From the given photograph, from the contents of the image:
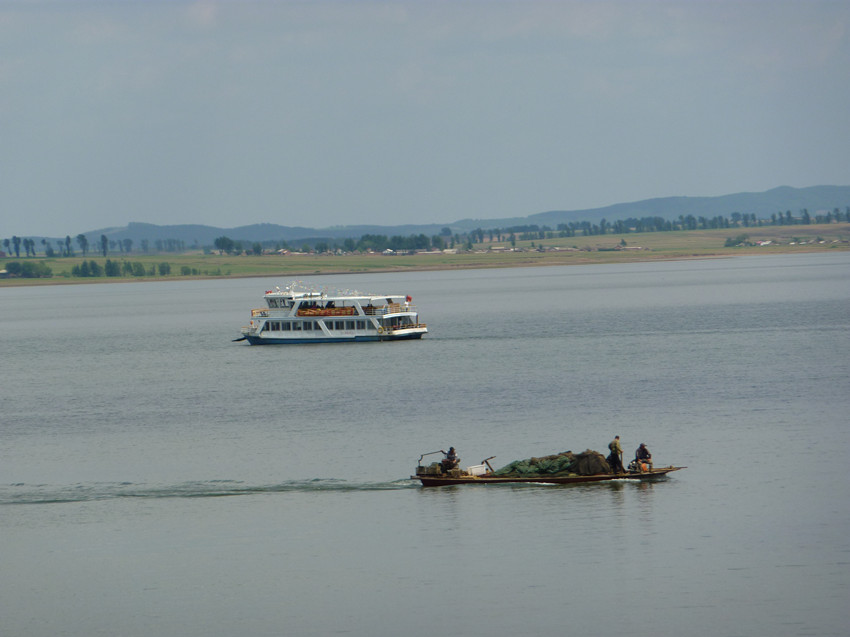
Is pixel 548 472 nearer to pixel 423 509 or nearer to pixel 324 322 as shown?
pixel 423 509

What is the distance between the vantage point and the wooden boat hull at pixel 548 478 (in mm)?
60062

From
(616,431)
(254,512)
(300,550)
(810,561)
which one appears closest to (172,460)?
(254,512)

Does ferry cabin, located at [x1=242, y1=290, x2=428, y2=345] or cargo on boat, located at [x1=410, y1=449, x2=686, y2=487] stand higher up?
ferry cabin, located at [x1=242, y1=290, x2=428, y2=345]

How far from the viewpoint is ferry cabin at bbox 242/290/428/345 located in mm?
149000

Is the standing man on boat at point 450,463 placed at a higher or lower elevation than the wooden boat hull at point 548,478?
higher

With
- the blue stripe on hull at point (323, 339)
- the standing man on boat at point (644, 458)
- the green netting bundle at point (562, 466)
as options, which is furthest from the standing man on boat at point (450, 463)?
the blue stripe on hull at point (323, 339)

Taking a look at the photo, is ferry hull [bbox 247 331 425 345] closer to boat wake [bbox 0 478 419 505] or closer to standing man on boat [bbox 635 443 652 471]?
boat wake [bbox 0 478 419 505]

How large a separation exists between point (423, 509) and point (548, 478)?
6.94m

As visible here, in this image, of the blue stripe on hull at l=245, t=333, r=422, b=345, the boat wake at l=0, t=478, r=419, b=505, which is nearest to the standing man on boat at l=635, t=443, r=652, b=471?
the boat wake at l=0, t=478, r=419, b=505

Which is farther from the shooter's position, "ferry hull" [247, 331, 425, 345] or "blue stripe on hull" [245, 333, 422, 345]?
"blue stripe on hull" [245, 333, 422, 345]

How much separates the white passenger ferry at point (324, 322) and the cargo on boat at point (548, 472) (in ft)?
286

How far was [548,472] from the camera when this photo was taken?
2384 inches

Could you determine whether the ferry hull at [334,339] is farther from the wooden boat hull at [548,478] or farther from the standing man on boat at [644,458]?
the standing man on boat at [644,458]

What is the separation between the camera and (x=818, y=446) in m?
67.8
